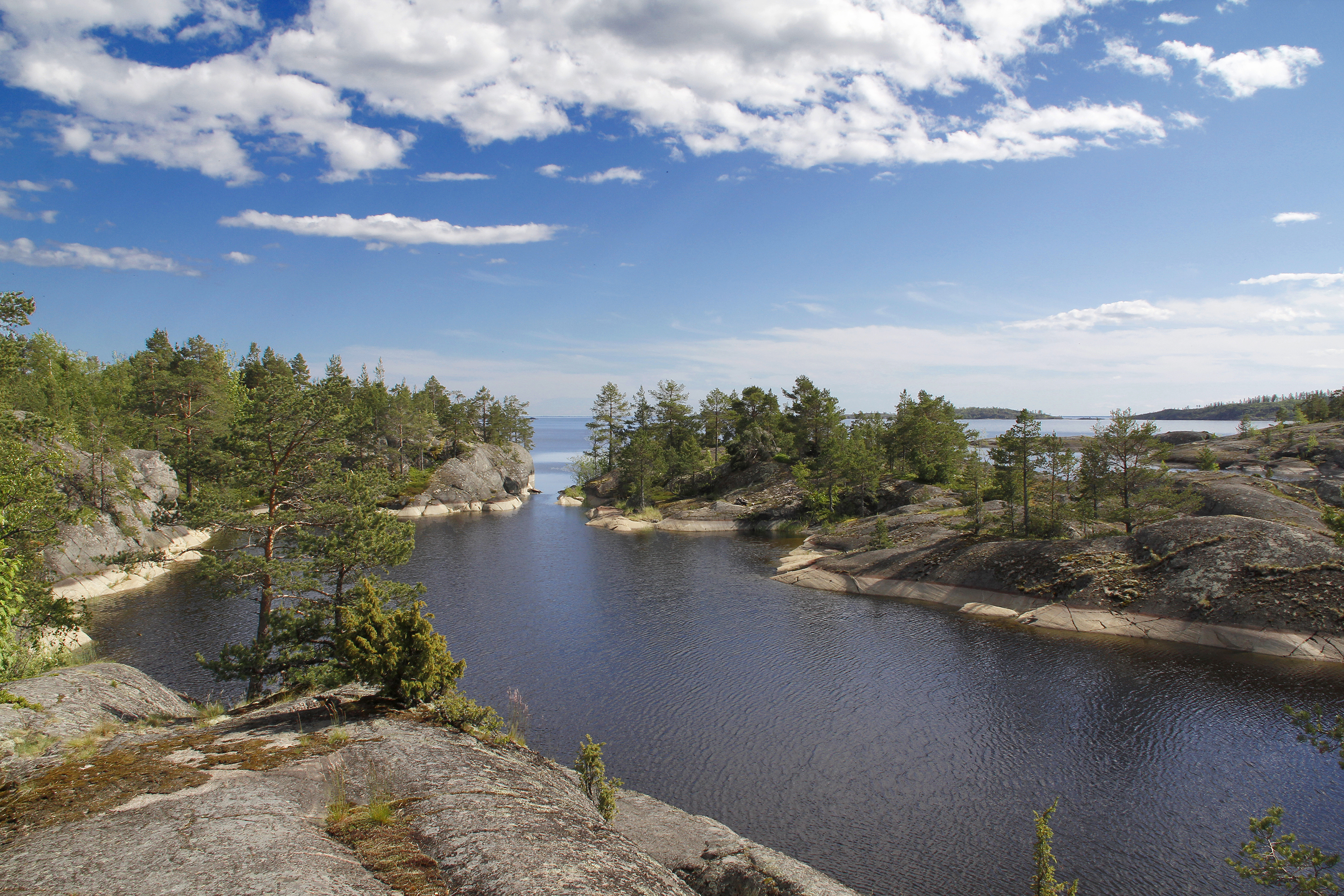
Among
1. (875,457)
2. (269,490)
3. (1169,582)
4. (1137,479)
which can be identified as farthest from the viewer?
(875,457)

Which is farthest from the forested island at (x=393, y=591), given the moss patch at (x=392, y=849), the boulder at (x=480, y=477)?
the boulder at (x=480, y=477)

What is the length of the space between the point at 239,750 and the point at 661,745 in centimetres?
1532

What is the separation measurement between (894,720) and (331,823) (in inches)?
932

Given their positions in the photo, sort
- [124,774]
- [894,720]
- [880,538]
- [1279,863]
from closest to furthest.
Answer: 1. [1279,863]
2. [124,774]
3. [894,720]
4. [880,538]

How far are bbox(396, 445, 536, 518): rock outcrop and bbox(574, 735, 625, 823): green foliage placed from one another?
8343 centimetres

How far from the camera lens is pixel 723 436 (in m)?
121

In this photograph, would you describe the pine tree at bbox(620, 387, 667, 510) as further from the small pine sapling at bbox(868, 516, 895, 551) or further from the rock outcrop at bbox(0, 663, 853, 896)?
the rock outcrop at bbox(0, 663, 853, 896)

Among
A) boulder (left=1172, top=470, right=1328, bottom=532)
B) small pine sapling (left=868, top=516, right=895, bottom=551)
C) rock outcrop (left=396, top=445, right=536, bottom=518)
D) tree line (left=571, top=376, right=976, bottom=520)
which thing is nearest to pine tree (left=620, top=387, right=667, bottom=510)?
tree line (left=571, top=376, right=976, bottom=520)

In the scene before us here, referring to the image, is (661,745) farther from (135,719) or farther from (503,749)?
(135,719)

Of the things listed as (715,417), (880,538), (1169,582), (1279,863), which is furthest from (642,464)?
(1279,863)

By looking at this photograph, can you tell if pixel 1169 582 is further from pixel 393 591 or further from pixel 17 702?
pixel 17 702

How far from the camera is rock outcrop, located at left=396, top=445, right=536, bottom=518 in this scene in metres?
101

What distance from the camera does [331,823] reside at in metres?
12.0

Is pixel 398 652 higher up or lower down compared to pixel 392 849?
higher up
